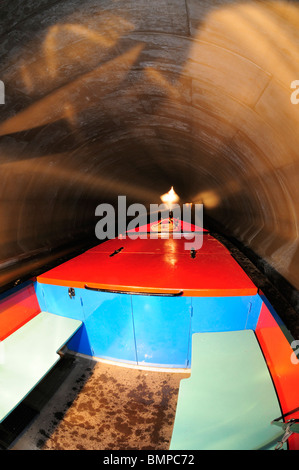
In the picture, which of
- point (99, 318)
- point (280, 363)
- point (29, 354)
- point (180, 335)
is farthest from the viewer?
point (99, 318)

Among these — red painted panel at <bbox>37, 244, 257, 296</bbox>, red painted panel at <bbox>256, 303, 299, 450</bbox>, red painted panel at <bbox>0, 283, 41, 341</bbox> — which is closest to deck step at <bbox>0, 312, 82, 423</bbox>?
red painted panel at <bbox>0, 283, 41, 341</bbox>

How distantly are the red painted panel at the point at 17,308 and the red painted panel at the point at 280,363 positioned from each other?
3665mm

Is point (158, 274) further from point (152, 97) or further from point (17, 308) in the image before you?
point (152, 97)

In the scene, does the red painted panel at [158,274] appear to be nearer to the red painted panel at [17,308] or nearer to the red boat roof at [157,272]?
the red boat roof at [157,272]

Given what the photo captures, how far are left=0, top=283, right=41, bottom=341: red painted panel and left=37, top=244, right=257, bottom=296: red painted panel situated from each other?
1.32ft

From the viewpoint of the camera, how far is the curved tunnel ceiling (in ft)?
6.72

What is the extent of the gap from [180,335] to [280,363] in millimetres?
1311

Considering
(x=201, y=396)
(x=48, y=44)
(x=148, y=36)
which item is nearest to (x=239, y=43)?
(x=148, y=36)

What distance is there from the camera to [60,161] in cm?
601

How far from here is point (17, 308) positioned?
341 centimetres

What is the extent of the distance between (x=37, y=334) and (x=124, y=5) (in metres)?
4.33

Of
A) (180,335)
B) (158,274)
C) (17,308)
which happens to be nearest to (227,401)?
(180,335)

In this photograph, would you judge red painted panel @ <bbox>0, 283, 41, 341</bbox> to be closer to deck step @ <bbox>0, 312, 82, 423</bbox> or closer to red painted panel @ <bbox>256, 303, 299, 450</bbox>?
deck step @ <bbox>0, 312, 82, 423</bbox>

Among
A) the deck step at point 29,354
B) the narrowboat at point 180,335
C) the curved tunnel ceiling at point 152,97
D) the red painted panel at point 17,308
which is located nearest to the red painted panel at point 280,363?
the narrowboat at point 180,335
